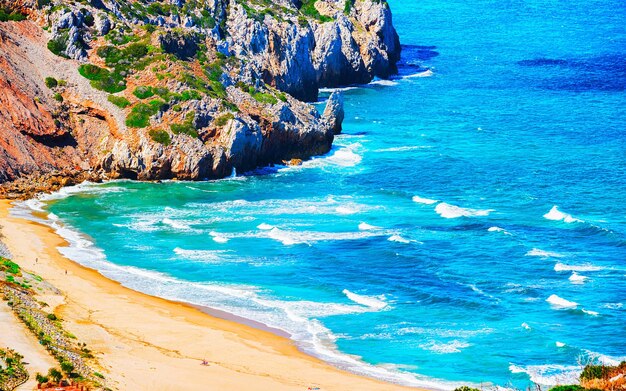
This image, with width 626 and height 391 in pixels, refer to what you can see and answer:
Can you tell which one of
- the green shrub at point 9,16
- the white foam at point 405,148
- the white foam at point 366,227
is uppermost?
the green shrub at point 9,16

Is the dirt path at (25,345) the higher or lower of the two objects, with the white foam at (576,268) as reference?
lower

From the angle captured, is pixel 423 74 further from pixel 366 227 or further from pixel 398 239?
pixel 398 239

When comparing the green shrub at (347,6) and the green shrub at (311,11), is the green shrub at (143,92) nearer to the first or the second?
the green shrub at (311,11)

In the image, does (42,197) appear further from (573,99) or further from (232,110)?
(573,99)

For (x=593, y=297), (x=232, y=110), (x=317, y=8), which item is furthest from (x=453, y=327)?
(x=317, y=8)

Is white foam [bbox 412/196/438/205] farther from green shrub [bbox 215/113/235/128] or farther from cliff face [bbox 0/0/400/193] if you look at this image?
green shrub [bbox 215/113/235/128]

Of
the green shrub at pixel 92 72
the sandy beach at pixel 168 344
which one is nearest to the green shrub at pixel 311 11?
the green shrub at pixel 92 72

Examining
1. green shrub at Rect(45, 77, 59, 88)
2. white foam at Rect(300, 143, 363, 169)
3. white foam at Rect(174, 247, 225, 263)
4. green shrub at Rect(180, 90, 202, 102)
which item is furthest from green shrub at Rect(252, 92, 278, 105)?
white foam at Rect(174, 247, 225, 263)
